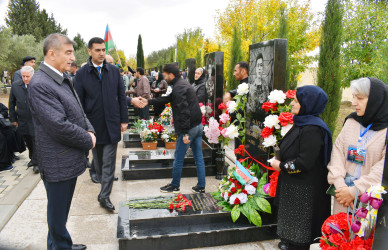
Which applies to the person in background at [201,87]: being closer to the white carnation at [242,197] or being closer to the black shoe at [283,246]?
the white carnation at [242,197]

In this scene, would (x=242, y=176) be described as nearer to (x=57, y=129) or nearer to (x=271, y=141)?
(x=271, y=141)

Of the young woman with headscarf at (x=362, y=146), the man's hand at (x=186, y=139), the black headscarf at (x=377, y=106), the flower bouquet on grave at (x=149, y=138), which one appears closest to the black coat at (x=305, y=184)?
the young woman with headscarf at (x=362, y=146)

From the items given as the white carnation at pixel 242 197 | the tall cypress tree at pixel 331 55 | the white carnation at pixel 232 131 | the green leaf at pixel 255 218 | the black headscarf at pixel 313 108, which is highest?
the tall cypress tree at pixel 331 55

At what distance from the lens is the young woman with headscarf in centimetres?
239

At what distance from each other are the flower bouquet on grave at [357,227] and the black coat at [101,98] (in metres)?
2.92

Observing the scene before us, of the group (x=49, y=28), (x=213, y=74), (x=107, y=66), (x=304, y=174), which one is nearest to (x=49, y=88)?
(x=107, y=66)

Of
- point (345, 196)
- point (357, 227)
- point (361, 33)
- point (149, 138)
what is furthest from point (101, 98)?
point (361, 33)

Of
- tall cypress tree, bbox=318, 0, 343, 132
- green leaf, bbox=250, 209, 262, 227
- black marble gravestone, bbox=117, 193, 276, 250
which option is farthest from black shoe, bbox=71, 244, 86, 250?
tall cypress tree, bbox=318, 0, 343, 132

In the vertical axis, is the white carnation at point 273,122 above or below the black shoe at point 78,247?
above

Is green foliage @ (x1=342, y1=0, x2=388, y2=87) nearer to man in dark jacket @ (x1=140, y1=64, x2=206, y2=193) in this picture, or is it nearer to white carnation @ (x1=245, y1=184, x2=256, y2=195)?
man in dark jacket @ (x1=140, y1=64, x2=206, y2=193)

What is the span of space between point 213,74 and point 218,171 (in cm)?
213

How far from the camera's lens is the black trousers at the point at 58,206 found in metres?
2.71

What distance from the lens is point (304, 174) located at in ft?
9.11

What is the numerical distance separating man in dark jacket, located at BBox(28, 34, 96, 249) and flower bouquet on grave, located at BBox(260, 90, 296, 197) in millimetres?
2047
